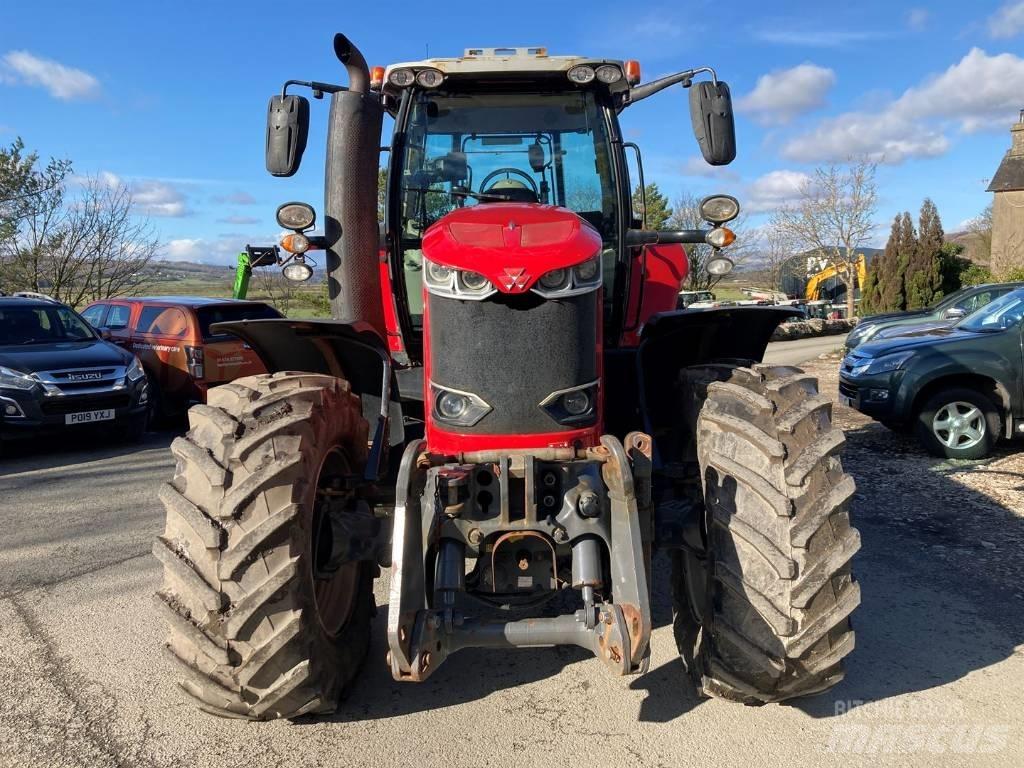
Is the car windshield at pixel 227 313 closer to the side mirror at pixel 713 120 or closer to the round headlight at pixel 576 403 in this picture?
the side mirror at pixel 713 120

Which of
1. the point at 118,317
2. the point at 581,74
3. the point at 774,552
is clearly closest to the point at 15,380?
the point at 118,317

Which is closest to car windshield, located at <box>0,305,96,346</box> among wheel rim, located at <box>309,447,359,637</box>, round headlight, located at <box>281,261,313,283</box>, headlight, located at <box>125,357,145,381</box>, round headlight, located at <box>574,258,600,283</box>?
headlight, located at <box>125,357,145,381</box>

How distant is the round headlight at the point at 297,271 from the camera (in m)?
4.20

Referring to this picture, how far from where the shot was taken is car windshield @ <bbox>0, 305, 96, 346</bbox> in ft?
33.3

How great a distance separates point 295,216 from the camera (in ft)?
13.1

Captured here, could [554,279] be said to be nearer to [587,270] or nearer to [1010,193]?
[587,270]

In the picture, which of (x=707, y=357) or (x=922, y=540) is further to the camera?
(x=922, y=540)

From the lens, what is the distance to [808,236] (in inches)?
1634

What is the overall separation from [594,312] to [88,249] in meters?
22.0

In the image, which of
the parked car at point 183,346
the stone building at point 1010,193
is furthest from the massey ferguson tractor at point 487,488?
the stone building at point 1010,193

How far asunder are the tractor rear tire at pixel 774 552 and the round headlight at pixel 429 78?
7.79 feet

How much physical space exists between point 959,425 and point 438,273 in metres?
7.15

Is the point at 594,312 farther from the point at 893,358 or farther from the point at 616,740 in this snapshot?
the point at 893,358

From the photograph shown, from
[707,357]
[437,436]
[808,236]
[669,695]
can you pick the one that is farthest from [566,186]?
[808,236]
